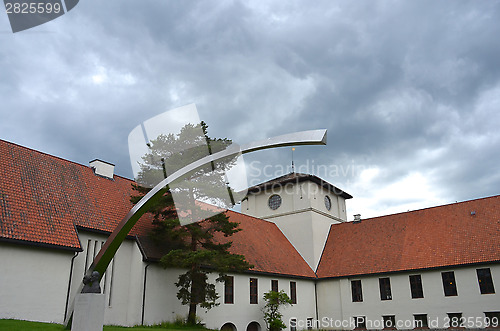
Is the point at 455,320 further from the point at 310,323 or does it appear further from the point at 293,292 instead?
the point at 293,292

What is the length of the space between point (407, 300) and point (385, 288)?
5.17 ft

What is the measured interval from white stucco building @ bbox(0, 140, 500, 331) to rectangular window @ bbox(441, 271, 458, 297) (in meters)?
0.06

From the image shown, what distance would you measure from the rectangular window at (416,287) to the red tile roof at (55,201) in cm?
928

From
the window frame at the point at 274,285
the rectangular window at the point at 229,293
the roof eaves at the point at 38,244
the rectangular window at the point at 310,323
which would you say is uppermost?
the roof eaves at the point at 38,244

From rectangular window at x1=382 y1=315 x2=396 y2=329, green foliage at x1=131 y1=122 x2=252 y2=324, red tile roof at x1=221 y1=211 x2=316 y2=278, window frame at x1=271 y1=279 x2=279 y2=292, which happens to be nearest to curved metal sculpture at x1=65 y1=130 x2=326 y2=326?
green foliage at x1=131 y1=122 x2=252 y2=324

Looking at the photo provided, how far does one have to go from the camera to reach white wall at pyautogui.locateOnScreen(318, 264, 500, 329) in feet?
75.9

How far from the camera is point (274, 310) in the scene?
24.8 m

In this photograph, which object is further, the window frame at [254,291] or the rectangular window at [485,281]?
the window frame at [254,291]

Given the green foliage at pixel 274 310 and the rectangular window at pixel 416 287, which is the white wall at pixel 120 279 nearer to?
the green foliage at pixel 274 310

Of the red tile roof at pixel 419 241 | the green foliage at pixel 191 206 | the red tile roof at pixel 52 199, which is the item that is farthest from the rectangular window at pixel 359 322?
the red tile roof at pixel 52 199

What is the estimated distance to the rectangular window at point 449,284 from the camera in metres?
24.1

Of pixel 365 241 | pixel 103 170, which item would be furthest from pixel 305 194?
pixel 103 170

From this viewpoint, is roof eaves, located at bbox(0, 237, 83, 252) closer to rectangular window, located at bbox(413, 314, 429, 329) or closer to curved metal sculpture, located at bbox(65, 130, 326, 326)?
curved metal sculpture, located at bbox(65, 130, 326, 326)

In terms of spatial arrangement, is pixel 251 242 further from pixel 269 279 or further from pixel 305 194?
pixel 305 194
